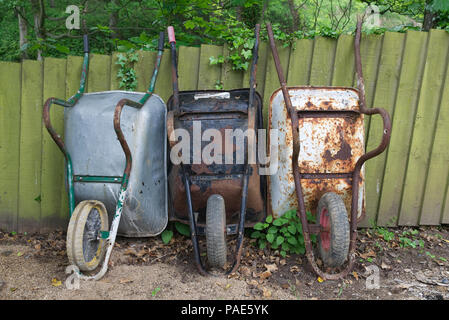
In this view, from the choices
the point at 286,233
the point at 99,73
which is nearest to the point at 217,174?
the point at 286,233

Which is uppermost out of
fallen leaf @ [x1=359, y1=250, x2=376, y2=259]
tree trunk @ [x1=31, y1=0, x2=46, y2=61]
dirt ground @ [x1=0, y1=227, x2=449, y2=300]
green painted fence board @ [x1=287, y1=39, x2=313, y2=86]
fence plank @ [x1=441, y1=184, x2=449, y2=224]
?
tree trunk @ [x1=31, y1=0, x2=46, y2=61]

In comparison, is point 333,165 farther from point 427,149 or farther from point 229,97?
point 427,149

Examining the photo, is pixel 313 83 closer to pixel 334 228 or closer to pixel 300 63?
pixel 300 63

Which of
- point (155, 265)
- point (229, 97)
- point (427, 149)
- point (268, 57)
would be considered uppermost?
point (268, 57)

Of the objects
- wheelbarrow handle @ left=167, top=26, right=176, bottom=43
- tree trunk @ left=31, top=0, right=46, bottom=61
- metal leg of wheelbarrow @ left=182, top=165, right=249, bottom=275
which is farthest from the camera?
tree trunk @ left=31, top=0, right=46, bottom=61

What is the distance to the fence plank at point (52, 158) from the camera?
2887 millimetres

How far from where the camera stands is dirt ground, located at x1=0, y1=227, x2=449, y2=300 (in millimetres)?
2084

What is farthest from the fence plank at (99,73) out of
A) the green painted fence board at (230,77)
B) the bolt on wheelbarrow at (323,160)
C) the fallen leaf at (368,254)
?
the fallen leaf at (368,254)

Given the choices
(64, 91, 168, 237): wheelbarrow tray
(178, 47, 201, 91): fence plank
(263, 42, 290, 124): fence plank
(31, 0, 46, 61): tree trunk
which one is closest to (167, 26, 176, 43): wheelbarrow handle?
(178, 47, 201, 91): fence plank

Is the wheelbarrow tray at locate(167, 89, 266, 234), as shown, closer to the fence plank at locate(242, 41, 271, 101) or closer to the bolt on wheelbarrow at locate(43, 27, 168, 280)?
the bolt on wheelbarrow at locate(43, 27, 168, 280)

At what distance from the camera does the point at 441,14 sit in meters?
3.22

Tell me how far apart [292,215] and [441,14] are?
8.33 ft

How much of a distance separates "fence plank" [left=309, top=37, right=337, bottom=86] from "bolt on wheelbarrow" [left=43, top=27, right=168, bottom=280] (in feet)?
4.48

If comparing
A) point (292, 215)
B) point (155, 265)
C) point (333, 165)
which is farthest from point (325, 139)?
point (155, 265)
